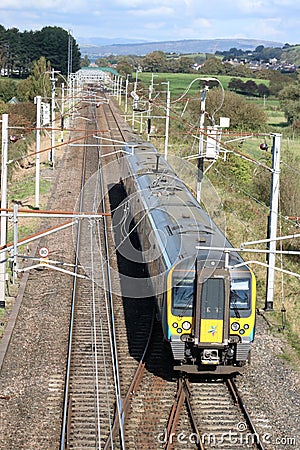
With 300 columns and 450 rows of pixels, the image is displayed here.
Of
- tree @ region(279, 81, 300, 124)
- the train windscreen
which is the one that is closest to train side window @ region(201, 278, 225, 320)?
the train windscreen

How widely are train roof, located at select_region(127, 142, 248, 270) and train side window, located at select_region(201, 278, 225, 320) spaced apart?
0.43 meters

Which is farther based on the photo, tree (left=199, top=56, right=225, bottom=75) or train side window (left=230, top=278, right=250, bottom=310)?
tree (left=199, top=56, right=225, bottom=75)

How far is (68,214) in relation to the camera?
1318 cm

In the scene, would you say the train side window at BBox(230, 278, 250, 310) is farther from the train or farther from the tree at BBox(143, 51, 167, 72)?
the tree at BBox(143, 51, 167, 72)

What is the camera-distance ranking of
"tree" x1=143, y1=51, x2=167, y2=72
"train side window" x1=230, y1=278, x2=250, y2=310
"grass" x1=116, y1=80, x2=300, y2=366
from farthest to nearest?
"tree" x1=143, y1=51, x2=167, y2=72, "grass" x1=116, y1=80, x2=300, y2=366, "train side window" x1=230, y1=278, x2=250, y2=310

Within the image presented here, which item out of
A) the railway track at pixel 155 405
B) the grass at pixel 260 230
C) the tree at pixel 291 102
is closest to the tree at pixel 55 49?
the tree at pixel 291 102

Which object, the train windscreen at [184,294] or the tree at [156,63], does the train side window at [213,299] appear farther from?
the tree at [156,63]

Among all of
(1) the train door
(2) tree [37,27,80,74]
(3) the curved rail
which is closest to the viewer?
(3) the curved rail

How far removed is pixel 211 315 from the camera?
40.5 feet

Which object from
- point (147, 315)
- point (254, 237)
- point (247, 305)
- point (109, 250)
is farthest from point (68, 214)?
point (254, 237)

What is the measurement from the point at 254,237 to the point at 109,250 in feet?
19.2

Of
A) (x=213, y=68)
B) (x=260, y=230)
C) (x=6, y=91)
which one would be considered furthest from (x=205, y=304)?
(x=213, y=68)

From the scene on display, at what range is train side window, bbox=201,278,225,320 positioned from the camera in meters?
12.2

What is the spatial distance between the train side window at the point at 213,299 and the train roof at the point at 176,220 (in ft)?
1.40
